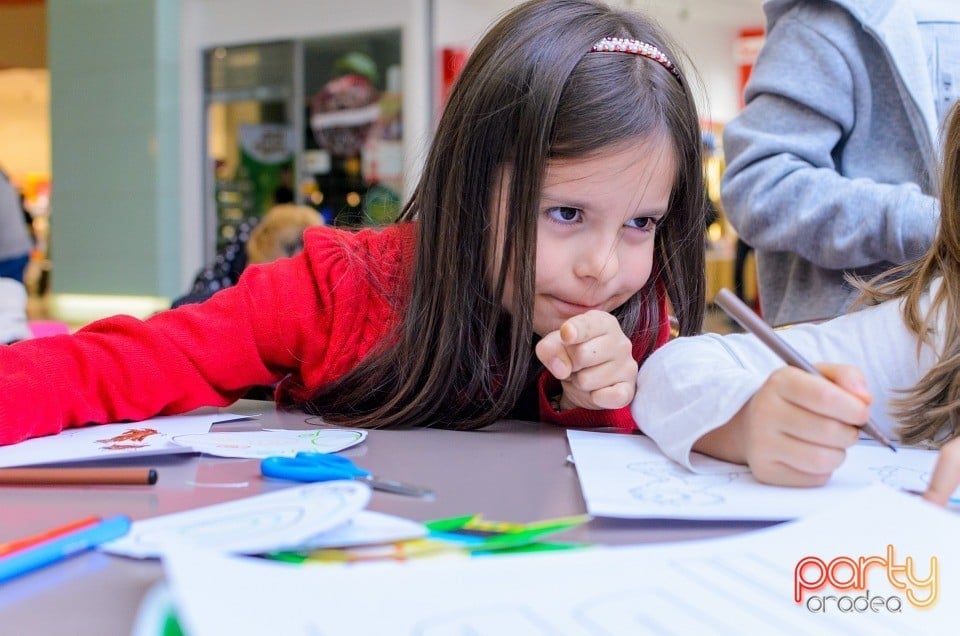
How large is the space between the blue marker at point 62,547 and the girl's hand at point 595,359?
0.38 metres

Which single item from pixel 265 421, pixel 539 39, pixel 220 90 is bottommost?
pixel 265 421

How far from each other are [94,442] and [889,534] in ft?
1.77

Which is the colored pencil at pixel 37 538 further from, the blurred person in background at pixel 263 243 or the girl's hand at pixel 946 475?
the blurred person in background at pixel 263 243

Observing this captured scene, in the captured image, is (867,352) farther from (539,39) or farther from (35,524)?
(35,524)

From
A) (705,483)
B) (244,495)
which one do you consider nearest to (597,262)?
(705,483)

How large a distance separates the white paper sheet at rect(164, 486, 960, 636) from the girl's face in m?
0.43

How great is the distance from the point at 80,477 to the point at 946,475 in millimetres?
471

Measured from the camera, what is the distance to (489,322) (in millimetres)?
870

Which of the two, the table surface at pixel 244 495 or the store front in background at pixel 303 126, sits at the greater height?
the store front in background at pixel 303 126

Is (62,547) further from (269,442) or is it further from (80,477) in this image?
(269,442)

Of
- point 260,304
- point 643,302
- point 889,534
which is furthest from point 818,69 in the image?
point 889,534

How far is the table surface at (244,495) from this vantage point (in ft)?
1.23

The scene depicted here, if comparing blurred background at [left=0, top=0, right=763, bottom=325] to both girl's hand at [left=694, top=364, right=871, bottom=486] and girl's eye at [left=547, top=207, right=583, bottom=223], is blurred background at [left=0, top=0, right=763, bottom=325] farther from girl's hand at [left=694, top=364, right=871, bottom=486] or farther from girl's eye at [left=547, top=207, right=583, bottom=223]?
girl's hand at [left=694, top=364, right=871, bottom=486]

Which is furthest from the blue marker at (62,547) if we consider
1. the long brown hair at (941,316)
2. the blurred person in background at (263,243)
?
the blurred person in background at (263,243)
